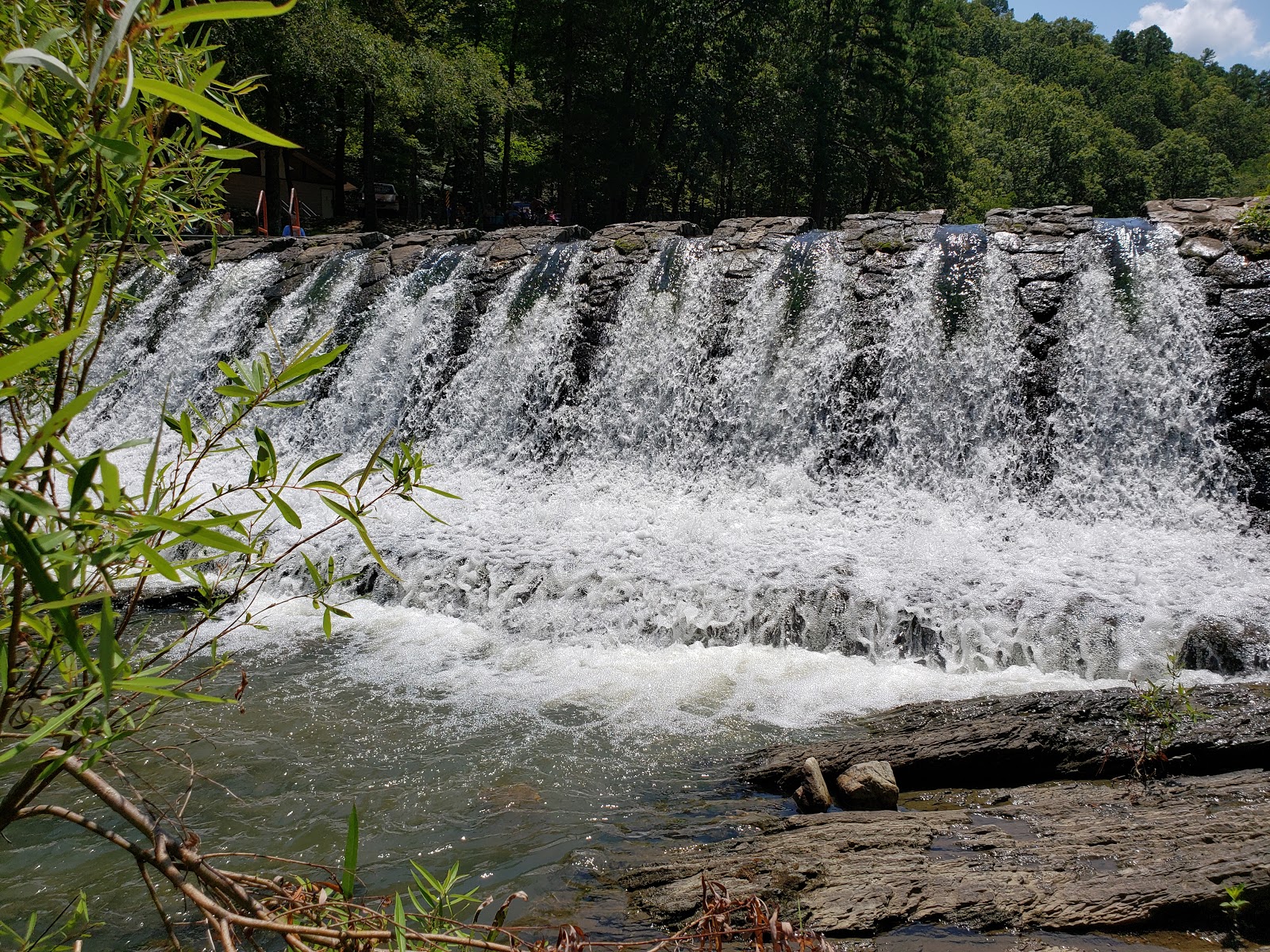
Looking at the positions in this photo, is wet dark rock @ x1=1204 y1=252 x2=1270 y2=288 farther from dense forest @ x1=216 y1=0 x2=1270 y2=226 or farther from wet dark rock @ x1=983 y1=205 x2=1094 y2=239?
dense forest @ x1=216 y1=0 x2=1270 y2=226

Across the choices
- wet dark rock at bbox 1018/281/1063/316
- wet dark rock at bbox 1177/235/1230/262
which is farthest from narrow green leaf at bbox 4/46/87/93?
wet dark rock at bbox 1177/235/1230/262

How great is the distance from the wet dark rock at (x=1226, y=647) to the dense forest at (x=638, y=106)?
65.5 feet

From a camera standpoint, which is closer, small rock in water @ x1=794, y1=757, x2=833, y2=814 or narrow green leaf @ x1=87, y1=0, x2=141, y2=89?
narrow green leaf @ x1=87, y1=0, x2=141, y2=89

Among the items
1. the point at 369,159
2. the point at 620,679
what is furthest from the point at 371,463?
the point at 369,159

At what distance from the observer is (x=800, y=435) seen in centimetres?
935

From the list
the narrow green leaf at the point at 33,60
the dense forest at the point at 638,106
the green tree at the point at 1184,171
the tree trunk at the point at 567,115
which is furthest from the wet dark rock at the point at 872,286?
the green tree at the point at 1184,171

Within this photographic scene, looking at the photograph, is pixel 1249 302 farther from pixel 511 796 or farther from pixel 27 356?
pixel 27 356

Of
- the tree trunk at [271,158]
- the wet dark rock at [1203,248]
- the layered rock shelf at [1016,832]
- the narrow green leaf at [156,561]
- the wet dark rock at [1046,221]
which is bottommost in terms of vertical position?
the layered rock shelf at [1016,832]

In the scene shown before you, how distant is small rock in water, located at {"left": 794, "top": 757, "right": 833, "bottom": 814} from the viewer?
4.02 metres

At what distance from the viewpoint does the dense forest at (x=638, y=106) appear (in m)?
22.7

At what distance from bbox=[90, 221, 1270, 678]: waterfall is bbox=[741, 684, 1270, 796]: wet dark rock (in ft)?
4.66

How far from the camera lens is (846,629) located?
6266mm

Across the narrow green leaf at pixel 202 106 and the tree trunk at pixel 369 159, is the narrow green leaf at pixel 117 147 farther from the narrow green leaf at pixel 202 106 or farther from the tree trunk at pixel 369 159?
the tree trunk at pixel 369 159

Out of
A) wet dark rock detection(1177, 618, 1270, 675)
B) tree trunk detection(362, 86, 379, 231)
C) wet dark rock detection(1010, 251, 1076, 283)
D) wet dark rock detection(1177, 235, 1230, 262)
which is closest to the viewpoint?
wet dark rock detection(1177, 618, 1270, 675)
